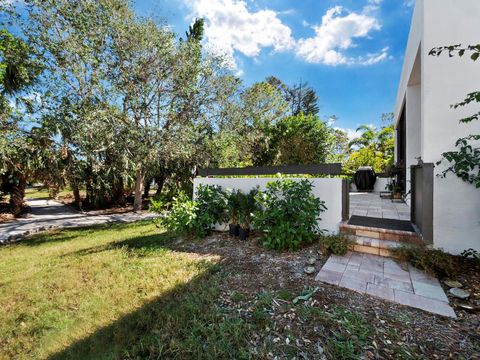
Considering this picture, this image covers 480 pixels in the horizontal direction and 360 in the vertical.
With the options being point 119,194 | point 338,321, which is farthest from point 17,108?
point 338,321

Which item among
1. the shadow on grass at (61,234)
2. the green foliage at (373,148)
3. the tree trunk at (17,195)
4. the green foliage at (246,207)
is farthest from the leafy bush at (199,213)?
the green foliage at (373,148)

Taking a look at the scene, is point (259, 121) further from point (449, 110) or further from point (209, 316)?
point (209, 316)

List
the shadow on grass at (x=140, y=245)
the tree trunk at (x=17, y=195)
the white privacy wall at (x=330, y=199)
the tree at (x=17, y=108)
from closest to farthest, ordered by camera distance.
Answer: the white privacy wall at (x=330, y=199) → the shadow on grass at (x=140, y=245) → the tree at (x=17, y=108) → the tree trunk at (x=17, y=195)

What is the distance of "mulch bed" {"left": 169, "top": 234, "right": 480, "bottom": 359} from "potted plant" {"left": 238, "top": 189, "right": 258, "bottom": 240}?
1419mm

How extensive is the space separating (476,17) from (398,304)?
170 inches

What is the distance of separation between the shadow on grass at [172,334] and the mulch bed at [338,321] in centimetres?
17

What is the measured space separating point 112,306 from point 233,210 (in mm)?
2679

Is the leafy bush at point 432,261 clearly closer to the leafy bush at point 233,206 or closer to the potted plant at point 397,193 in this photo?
the leafy bush at point 233,206

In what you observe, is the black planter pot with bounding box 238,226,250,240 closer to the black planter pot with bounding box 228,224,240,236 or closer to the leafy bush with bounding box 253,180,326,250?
the black planter pot with bounding box 228,224,240,236

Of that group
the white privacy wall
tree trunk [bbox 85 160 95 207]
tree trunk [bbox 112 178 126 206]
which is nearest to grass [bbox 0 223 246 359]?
the white privacy wall

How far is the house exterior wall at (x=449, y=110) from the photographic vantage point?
3193mm

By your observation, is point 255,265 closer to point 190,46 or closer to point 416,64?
point 416,64

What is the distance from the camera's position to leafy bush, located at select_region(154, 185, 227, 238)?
15.8 ft

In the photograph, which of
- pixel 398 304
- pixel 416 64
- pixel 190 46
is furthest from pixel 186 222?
pixel 190 46
